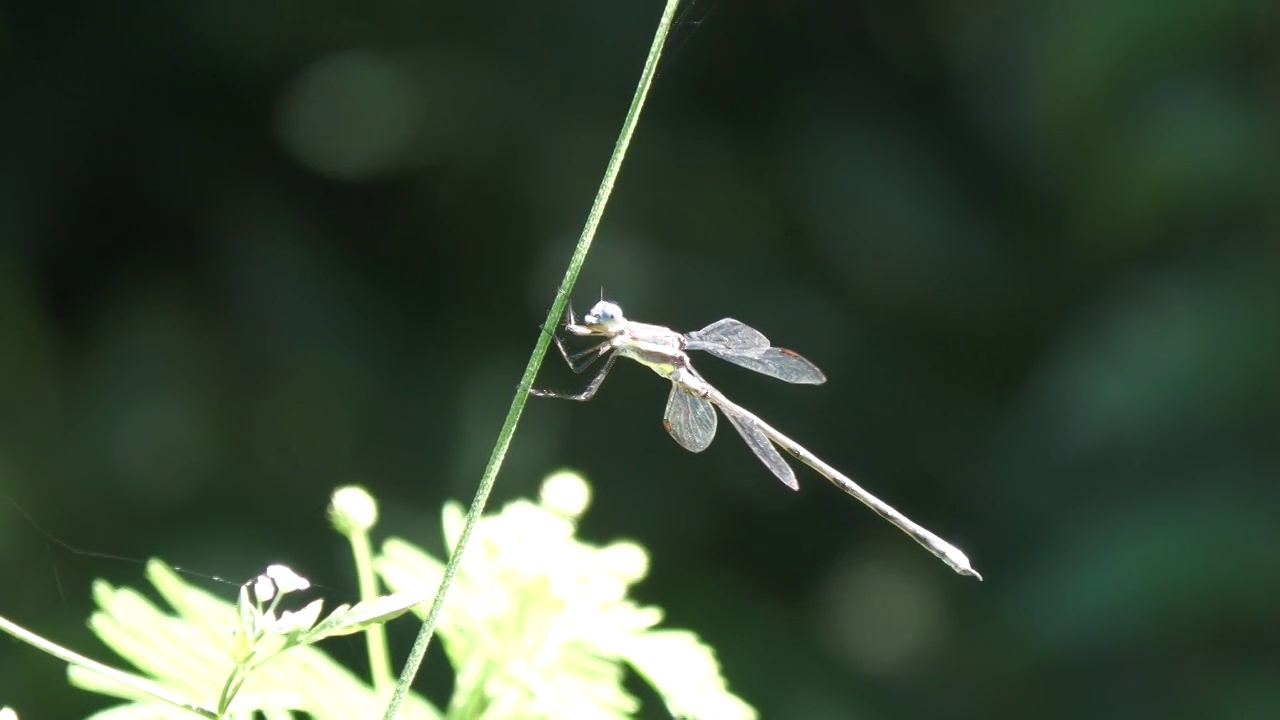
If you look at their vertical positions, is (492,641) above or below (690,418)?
below

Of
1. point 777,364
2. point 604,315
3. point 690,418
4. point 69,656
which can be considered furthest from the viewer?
point 777,364

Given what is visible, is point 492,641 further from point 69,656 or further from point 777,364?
point 777,364

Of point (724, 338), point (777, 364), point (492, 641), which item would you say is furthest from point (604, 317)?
point (777, 364)

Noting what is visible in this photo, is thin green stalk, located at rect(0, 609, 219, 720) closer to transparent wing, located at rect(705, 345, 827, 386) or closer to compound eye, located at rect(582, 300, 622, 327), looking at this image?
compound eye, located at rect(582, 300, 622, 327)

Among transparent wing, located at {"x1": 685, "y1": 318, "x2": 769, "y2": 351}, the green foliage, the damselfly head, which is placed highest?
transparent wing, located at {"x1": 685, "y1": 318, "x2": 769, "y2": 351}

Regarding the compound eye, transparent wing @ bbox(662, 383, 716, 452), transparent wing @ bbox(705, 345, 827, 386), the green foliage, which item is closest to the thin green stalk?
the green foliage

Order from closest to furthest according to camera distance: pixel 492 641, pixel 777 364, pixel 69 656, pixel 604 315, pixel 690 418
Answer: pixel 69 656, pixel 492 641, pixel 604 315, pixel 690 418, pixel 777 364

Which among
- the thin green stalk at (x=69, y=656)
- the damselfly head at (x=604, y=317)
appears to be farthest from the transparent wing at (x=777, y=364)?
the thin green stalk at (x=69, y=656)

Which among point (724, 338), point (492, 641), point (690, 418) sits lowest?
point (492, 641)
